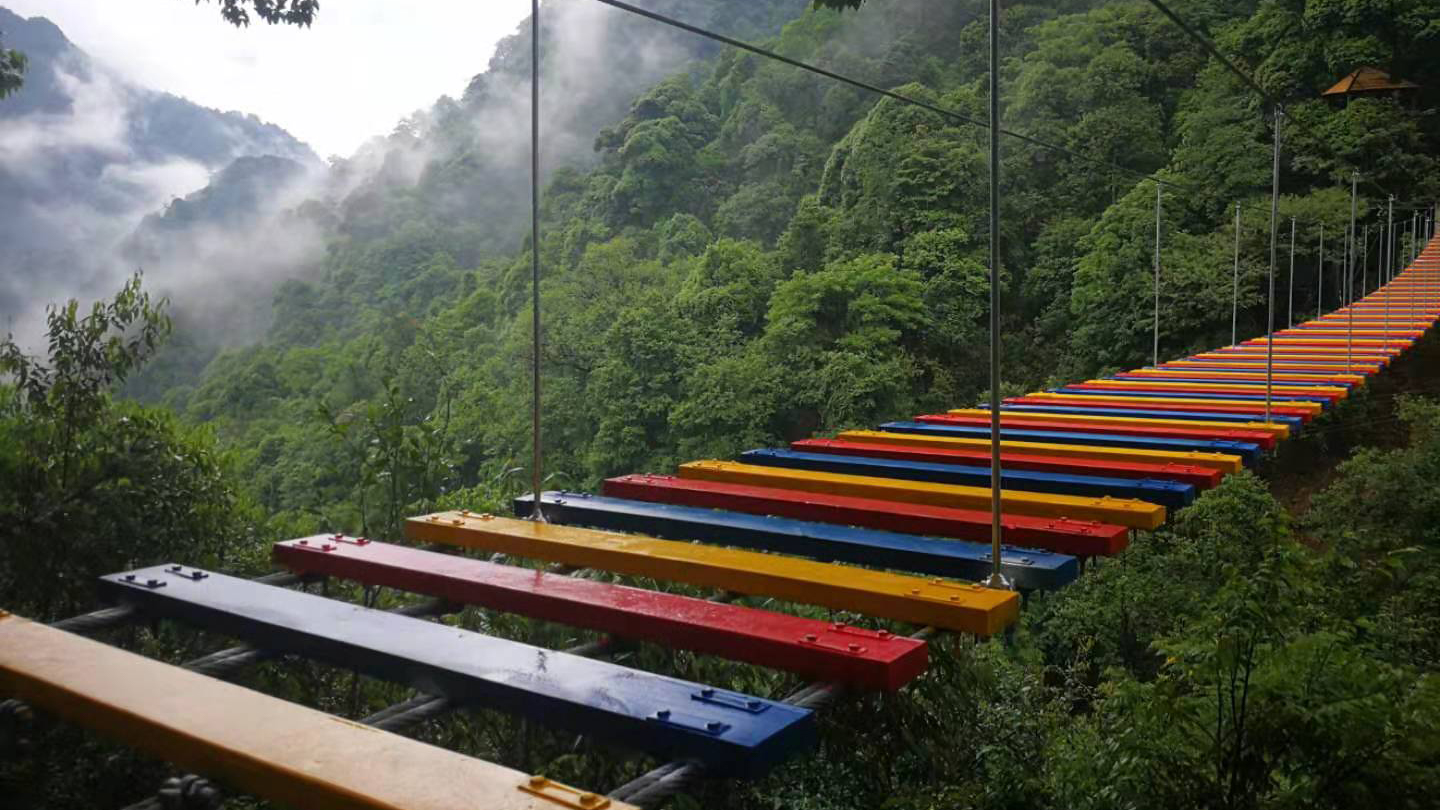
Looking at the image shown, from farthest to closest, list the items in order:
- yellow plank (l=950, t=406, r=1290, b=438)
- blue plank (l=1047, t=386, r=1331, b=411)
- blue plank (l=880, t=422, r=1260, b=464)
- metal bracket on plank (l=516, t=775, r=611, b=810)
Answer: blue plank (l=1047, t=386, r=1331, b=411) → yellow plank (l=950, t=406, r=1290, b=438) → blue plank (l=880, t=422, r=1260, b=464) → metal bracket on plank (l=516, t=775, r=611, b=810)

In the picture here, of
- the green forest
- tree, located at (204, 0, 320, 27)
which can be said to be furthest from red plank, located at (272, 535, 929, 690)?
tree, located at (204, 0, 320, 27)

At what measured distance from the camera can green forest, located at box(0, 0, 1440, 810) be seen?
2.12 metres

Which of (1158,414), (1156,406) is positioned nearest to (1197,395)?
(1156,406)

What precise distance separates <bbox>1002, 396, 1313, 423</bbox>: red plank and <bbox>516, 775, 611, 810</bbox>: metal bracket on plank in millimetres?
2602

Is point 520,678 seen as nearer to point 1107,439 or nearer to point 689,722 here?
point 689,722

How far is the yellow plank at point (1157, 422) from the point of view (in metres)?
2.71

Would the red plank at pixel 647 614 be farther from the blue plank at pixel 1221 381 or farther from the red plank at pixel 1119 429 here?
the blue plank at pixel 1221 381

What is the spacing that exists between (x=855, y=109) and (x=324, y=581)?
941 inches

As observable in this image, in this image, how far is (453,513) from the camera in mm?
1790

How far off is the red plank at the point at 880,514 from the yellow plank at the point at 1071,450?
1.59 feet

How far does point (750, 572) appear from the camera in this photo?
4.27 feet

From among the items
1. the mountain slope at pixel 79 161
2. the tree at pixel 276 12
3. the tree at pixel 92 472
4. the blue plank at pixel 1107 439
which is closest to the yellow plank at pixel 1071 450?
the blue plank at pixel 1107 439

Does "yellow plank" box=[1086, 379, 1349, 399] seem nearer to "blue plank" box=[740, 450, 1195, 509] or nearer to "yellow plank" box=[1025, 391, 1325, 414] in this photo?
"yellow plank" box=[1025, 391, 1325, 414]

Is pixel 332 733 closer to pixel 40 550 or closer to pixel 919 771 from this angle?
pixel 919 771
